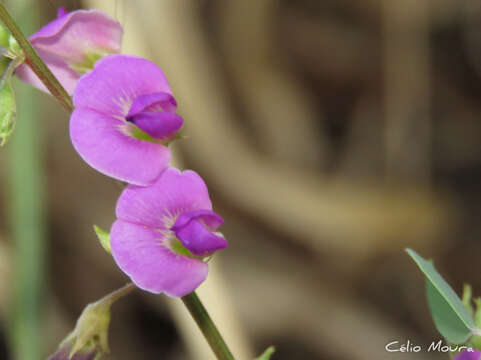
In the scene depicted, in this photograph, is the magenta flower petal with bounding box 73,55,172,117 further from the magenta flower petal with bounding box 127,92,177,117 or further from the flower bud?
the flower bud

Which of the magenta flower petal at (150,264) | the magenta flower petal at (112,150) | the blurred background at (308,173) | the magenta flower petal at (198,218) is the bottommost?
the blurred background at (308,173)

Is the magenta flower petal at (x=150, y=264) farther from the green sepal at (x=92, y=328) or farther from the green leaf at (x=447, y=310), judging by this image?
the green leaf at (x=447, y=310)

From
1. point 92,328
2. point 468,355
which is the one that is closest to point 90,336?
point 92,328

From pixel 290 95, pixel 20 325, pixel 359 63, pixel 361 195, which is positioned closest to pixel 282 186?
pixel 361 195

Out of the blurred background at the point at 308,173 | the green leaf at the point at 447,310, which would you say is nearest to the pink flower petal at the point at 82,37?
the green leaf at the point at 447,310

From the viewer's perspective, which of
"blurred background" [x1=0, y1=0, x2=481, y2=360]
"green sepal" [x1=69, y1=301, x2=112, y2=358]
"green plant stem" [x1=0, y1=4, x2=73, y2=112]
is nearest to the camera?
"green plant stem" [x1=0, y1=4, x2=73, y2=112]

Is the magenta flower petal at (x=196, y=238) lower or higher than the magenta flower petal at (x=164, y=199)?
lower

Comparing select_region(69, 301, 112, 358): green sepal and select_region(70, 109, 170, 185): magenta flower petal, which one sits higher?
select_region(70, 109, 170, 185): magenta flower petal

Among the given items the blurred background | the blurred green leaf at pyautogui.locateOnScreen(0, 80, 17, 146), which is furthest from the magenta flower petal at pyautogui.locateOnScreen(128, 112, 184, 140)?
the blurred background

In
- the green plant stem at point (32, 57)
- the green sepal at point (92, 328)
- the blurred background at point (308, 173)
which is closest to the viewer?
the green plant stem at point (32, 57)
